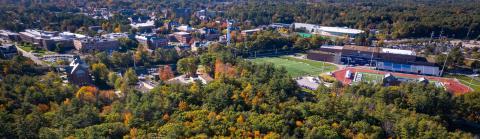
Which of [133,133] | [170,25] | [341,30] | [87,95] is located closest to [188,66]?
[87,95]

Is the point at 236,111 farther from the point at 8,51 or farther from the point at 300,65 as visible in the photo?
the point at 8,51

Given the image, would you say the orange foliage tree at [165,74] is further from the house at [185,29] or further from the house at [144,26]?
the house at [144,26]

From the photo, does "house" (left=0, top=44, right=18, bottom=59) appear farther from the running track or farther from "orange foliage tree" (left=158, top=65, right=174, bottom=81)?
the running track

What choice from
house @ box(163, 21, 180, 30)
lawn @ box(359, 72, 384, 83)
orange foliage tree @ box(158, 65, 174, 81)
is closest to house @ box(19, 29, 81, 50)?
house @ box(163, 21, 180, 30)

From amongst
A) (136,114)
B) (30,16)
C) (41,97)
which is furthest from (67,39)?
(136,114)

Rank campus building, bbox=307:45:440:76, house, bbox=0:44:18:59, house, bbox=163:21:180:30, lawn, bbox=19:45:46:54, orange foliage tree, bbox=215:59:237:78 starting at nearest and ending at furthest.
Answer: orange foliage tree, bbox=215:59:237:78 < campus building, bbox=307:45:440:76 < house, bbox=0:44:18:59 < lawn, bbox=19:45:46:54 < house, bbox=163:21:180:30

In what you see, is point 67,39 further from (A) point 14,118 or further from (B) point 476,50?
(B) point 476,50
